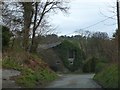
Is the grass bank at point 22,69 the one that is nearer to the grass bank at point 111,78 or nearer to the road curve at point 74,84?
the road curve at point 74,84

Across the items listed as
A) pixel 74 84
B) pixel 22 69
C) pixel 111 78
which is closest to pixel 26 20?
pixel 22 69

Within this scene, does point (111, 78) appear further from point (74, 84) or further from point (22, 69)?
point (22, 69)

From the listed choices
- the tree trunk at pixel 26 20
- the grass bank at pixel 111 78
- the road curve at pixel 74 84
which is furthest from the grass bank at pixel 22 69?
the grass bank at pixel 111 78

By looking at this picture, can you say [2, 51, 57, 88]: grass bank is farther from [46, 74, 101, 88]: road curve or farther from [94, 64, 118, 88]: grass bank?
[94, 64, 118, 88]: grass bank

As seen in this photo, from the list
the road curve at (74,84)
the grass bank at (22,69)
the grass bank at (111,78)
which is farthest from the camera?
the road curve at (74,84)

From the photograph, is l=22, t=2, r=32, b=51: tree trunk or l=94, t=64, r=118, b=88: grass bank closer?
l=94, t=64, r=118, b=88: grass bank

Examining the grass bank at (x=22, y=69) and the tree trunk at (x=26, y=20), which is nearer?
the grass bank at (x=22, y=69)

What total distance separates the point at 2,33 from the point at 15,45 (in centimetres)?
263

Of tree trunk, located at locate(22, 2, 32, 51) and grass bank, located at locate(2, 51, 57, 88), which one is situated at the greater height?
tree trunk, located at locate(22, 2, 32, 51)

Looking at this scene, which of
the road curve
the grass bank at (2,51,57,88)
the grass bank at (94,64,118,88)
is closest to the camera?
the grass bank at (94,64,118,88)

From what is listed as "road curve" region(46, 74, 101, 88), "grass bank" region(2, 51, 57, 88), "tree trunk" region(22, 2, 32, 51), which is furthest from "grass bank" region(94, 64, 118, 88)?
"tree trunk" region(22, 2, 32, 51)

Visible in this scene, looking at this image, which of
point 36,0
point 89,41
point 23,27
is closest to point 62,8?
point 36,0

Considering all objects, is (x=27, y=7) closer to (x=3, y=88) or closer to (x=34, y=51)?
(x=34, y=51)

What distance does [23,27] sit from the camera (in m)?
43.5
